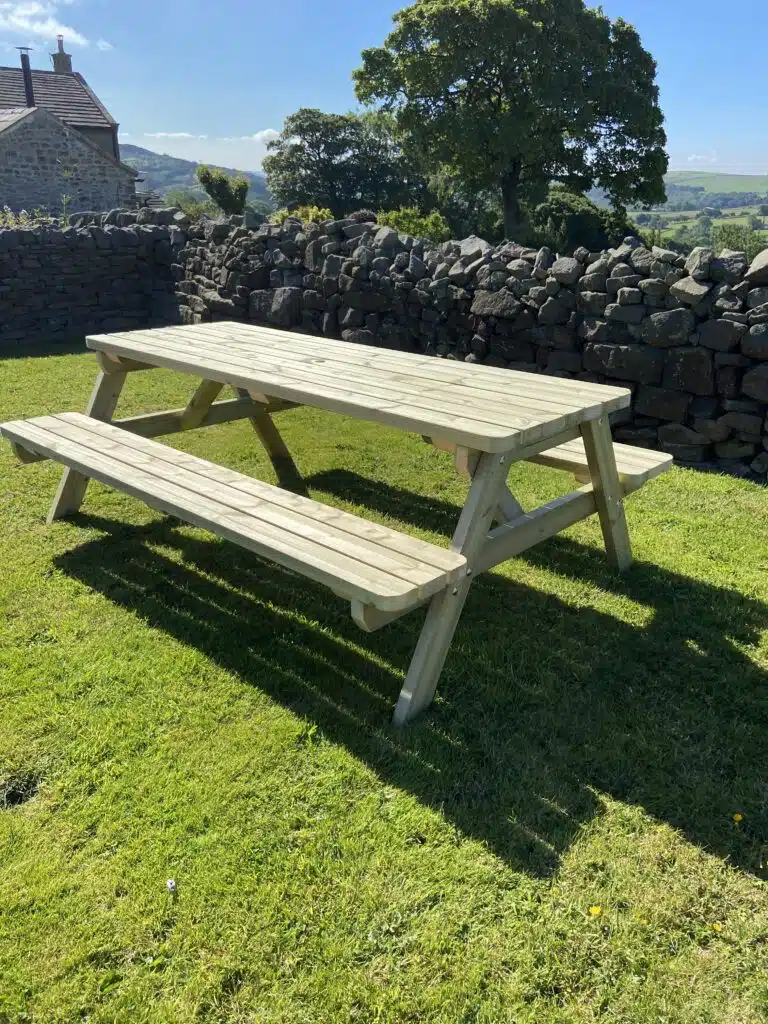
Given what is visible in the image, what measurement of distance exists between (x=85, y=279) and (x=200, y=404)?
20.7ft

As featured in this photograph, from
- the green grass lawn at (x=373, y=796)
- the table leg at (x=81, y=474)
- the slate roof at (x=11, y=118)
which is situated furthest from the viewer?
the slate roof at (x=11, y=118)

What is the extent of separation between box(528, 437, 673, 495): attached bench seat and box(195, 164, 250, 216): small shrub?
21.9m

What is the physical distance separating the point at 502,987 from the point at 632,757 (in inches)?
34.8

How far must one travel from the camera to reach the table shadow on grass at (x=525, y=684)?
2.11 m

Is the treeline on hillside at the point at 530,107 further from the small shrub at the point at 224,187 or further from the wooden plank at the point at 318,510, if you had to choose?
the wooden plank at the point at 318,510

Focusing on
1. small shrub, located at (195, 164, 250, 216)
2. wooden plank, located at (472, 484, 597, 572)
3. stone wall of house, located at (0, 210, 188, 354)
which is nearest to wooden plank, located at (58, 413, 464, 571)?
wooden plank, located at (472, 484, 597, 572)

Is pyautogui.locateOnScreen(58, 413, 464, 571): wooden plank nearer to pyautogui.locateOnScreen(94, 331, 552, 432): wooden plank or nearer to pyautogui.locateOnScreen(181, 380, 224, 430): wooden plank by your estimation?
pyautogui.locateOnScreen(94, 331, 552, 432): wooden plank

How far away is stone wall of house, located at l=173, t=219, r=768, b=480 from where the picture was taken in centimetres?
468

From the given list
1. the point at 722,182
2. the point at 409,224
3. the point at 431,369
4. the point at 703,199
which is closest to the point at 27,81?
the point at 409,224

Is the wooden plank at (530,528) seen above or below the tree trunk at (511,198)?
below

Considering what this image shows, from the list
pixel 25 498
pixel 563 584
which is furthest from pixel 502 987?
pixel 25 498

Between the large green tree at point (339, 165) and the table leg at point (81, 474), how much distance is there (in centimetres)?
3146

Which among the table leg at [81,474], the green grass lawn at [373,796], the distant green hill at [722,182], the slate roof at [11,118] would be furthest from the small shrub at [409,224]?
the distant green hill at [722,182]

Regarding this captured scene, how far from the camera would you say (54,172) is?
23.1m
